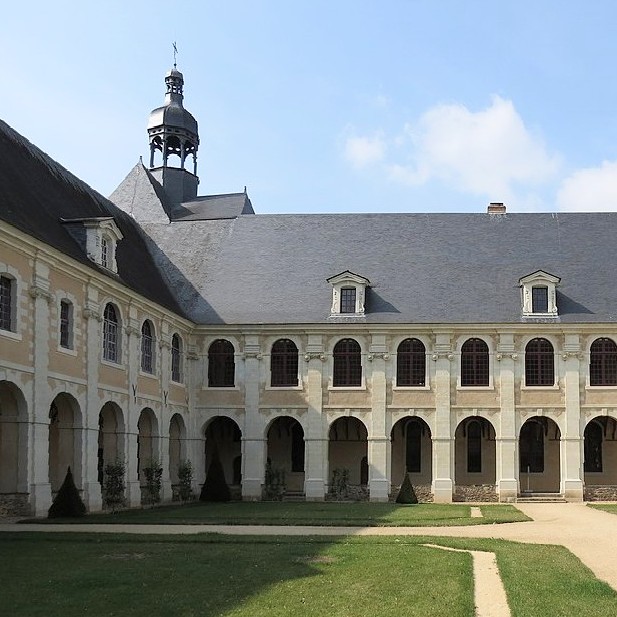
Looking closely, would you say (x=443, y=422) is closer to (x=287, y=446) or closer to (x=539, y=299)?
(x=539, y=299)

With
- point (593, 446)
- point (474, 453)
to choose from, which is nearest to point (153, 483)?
point (474, 453)

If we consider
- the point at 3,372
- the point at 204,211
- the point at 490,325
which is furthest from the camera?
the point at 204,211

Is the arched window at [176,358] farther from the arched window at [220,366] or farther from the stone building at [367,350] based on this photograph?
the arched window at [220,366]

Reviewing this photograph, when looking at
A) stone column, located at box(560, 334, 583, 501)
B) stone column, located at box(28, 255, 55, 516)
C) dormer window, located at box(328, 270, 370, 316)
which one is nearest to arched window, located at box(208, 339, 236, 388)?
dormer window, located at box(328, 270, 370, 316)

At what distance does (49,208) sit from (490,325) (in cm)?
1784

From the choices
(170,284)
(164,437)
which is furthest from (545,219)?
(164,437)

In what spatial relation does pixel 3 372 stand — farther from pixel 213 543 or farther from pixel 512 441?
pixel 512 441

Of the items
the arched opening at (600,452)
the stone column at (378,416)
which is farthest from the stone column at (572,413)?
the stone column at (378,416)

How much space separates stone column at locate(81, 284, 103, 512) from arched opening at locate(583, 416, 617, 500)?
825 inches

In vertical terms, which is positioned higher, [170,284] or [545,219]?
[545,219]

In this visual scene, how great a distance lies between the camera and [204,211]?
1854 inches

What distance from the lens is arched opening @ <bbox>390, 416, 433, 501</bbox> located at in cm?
4122

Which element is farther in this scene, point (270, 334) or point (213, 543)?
point (270, 334)

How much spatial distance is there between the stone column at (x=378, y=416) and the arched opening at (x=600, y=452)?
857cm
